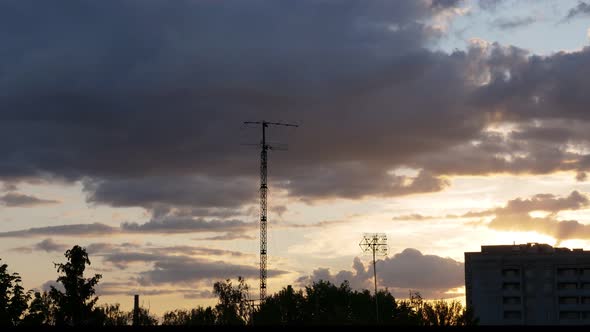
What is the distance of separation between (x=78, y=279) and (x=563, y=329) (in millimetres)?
80049

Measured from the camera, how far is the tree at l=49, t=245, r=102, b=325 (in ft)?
356

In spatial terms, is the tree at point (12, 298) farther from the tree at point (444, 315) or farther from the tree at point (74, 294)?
the tree at point (444, 315)

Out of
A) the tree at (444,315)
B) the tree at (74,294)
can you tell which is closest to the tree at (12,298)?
the tree at (74,294)

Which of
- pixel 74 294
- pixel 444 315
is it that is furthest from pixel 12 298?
pixel 444 315

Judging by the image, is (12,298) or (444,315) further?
(444,315)

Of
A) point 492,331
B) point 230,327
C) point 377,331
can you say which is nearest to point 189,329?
point 230,327

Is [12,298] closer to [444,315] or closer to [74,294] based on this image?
[74,294]

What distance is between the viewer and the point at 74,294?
359 ft

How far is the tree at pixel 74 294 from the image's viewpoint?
10862 centimetres

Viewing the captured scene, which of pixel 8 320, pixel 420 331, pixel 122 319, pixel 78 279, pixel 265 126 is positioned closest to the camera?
pixel 420 331

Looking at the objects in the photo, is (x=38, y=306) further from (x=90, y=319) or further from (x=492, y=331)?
(x=492, y=331)

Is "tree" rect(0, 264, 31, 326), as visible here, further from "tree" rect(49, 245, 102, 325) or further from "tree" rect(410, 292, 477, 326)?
"tree" rect(410, 292, 477, 326)

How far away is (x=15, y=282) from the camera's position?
97.1 metres

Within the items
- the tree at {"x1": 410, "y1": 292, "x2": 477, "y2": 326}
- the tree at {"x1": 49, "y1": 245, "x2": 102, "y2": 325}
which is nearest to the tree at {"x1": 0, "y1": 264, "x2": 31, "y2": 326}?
the tree at {"x1": 49, "y1": 245, "x2": 102, "y2": 325}
